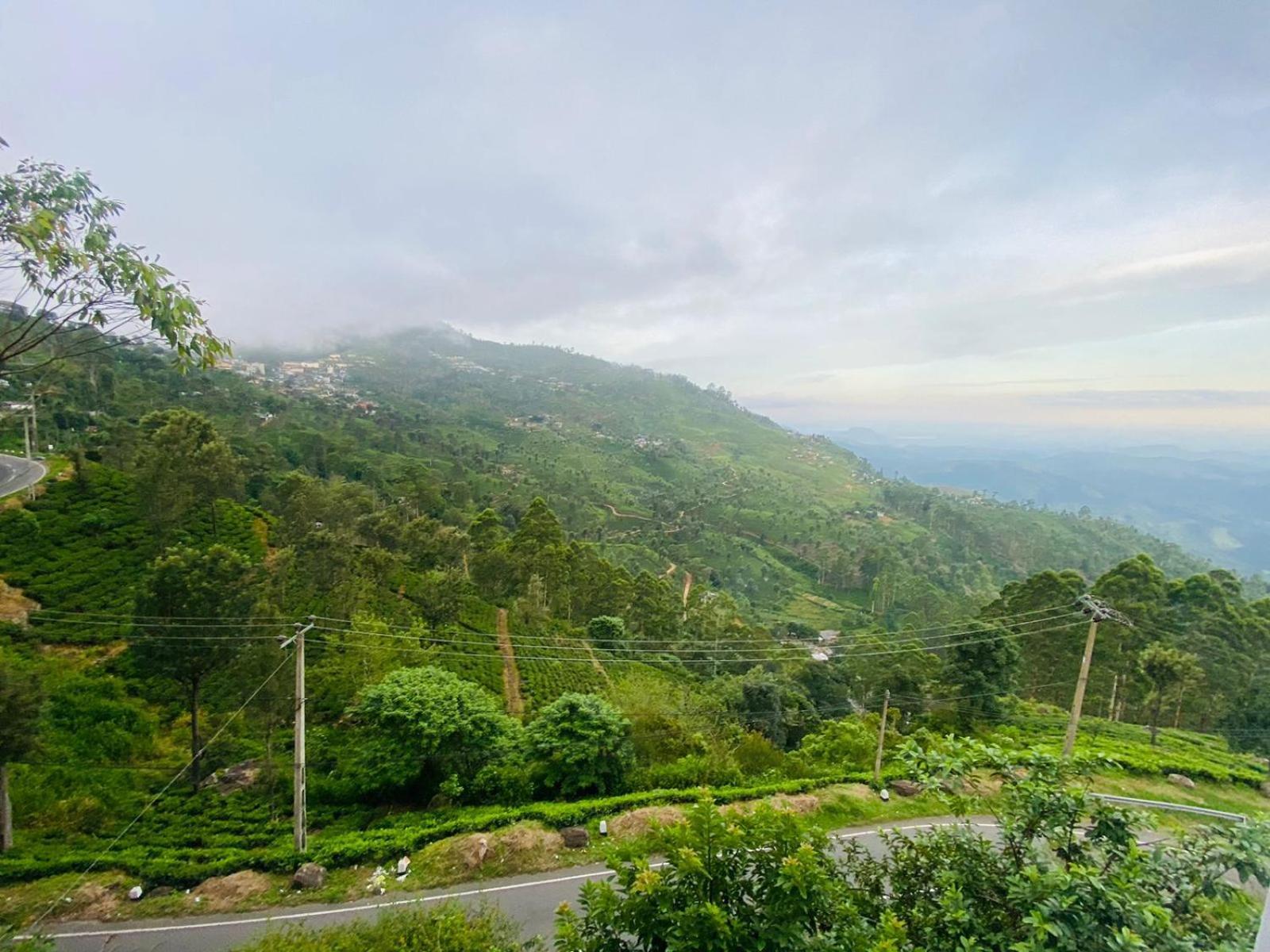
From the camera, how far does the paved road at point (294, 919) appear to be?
914cm

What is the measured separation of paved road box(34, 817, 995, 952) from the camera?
30.0 ft

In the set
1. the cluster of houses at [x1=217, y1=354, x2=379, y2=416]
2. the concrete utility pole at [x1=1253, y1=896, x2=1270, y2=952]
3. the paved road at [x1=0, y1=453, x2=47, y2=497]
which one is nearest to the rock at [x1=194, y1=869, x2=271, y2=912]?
the concrete utility pole at [x1=1253, y1=896, x2=1270, y2=952]

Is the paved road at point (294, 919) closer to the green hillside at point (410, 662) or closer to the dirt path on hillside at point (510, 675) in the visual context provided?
the green hillside at point (410, 662)

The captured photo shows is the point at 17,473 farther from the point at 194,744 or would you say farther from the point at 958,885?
the point at 958,885

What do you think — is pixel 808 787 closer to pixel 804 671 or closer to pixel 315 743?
pixel 315 743

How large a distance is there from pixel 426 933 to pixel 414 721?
9.37 meters

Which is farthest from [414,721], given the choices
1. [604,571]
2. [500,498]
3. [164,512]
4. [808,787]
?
[500,498]

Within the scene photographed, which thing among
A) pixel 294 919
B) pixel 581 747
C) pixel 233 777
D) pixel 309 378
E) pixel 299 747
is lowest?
pixel 233 777

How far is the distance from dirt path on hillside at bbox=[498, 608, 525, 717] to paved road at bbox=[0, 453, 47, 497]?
2473cm

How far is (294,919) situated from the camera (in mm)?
9836

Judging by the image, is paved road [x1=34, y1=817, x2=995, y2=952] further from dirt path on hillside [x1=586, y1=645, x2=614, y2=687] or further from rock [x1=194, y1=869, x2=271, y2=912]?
dirt path on hillside [x1=586, y1=645, x2=614, y2=687]

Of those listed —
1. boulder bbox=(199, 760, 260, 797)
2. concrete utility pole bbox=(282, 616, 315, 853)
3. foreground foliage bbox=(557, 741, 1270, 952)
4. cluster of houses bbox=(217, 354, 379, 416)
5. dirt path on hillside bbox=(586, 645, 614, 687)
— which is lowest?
dirt path on hillside bbox=(586, 645, 614, 687)

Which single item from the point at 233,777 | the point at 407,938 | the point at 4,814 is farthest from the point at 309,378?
the point at 407,938

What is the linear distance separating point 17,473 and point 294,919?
36.3m
